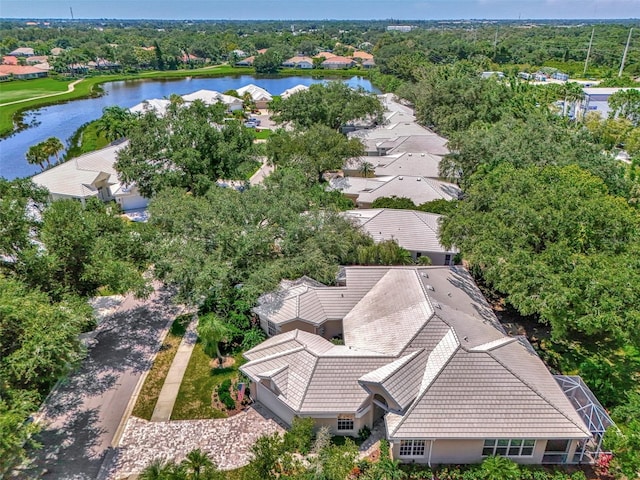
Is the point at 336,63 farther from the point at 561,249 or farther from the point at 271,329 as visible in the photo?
the point at 561,249

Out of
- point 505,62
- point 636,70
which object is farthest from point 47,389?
point 505,62

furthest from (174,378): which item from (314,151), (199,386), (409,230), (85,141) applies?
(85,141)

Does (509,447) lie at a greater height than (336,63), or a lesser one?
lesser

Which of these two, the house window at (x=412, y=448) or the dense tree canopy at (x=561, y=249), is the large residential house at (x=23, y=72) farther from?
the house window at (x=412, y=448)

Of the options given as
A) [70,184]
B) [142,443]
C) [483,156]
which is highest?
[483,156]

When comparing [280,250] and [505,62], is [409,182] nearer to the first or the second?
[280,250]

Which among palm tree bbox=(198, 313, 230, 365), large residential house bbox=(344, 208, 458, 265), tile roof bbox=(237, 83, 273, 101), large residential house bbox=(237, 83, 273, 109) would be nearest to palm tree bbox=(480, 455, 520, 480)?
palm tree bbox=(198, 313, 230, 365)

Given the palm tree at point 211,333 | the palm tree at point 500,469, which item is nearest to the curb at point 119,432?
the palm tree at point 211,333
